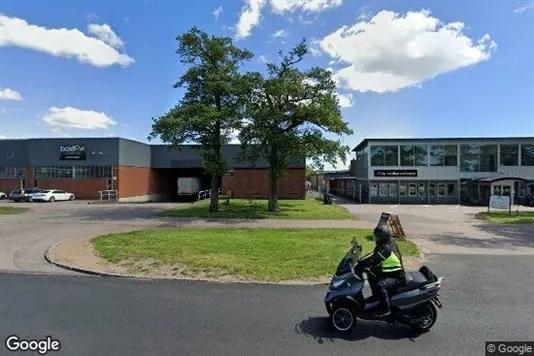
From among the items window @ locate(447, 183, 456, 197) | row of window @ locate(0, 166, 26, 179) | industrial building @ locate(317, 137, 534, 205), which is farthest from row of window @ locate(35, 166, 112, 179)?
window @ locate(447, 183, 456, 197)

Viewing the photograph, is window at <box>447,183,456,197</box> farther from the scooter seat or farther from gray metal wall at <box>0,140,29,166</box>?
gray metal wall at <box>0,140,29,166</box>

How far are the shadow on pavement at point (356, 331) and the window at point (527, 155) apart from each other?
139 feet

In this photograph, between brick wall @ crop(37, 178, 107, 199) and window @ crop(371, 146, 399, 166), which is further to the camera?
brick wall @ crop(37, 178, 107, 199)

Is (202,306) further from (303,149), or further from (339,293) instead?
(303,149)

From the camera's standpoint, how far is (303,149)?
74.0 feet

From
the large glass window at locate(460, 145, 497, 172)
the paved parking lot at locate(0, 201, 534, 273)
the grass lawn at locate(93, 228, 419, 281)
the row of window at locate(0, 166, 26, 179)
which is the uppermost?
the large glass window at locate(460, 145, 497, 172)

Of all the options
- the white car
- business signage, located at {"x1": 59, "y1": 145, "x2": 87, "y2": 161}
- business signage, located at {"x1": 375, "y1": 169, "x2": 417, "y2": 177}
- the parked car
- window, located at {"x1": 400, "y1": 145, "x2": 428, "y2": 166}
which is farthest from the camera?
business signage, located at {"x1": 59, "y1": 145, "x2": 87, "y2": 161}

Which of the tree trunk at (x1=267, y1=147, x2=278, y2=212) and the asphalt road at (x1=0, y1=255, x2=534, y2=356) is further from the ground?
the tree trunk at (x1=267, y1=147, x2=278, y2=212)

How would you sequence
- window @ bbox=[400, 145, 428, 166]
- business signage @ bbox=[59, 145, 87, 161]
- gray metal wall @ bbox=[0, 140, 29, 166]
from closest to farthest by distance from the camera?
1. window @ bbox=[400, 145, 428, 166]
2. business signage @ bbox=[59, 145, 87, 161]
3. gray metal wall @ bbox=[0, 140, 29, 166]

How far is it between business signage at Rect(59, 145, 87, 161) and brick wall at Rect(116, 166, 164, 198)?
4.79 metres

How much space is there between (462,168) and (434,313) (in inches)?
1525

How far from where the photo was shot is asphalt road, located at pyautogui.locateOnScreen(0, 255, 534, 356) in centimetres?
472

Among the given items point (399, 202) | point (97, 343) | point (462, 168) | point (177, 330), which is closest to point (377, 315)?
→ point (177, 330)

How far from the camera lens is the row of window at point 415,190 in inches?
1549
